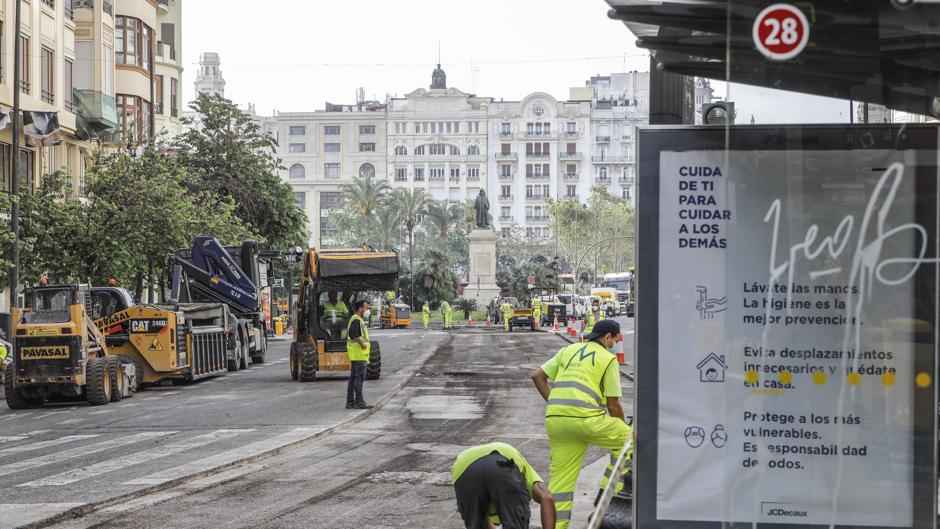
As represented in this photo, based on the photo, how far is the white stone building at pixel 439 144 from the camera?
155m

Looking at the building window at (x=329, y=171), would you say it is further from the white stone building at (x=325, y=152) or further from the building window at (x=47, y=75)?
the building window at (x=47, y=75)

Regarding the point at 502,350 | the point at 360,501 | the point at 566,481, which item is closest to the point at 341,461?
the point at 360,501

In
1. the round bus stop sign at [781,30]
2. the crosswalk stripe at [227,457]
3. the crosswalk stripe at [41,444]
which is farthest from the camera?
the crosswalk stripe at [41,444]

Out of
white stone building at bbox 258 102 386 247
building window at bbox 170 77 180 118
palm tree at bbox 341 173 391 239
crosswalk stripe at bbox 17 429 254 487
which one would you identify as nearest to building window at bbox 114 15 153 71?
building window at bbox 170 77 180 118

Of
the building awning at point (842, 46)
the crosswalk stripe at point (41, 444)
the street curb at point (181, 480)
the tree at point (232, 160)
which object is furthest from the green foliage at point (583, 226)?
the building awning at point (842, 46)

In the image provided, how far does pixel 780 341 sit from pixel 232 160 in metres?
50.1

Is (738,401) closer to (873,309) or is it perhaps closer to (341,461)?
(873,309)

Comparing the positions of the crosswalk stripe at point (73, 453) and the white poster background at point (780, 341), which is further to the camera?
the crosswalk stripe at point (73, 453)

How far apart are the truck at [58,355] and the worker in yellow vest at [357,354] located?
5592mm

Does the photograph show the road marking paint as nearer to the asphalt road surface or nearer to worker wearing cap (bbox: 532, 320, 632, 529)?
the asphalt road surface

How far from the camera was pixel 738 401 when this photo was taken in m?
5.54

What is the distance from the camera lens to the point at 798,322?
17.7ft

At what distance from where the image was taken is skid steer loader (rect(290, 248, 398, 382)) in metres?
27.8

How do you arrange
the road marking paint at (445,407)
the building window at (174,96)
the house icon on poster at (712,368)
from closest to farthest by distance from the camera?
the house icon on poster at (712,368) → the road marking paint at (445,407) → the building window at (174,96)
